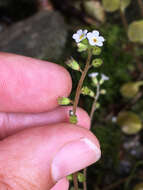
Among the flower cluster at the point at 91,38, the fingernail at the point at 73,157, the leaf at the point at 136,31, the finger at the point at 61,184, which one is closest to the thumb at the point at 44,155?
the fingernail at the point at 73,157

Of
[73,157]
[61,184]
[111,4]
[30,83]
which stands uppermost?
[111,4]

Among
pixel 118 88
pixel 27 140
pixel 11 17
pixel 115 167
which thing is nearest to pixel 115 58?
pixel 118 88

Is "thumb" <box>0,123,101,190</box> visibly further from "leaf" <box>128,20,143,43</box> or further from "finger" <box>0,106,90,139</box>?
"leaf" <box>128,20,143,43</box>

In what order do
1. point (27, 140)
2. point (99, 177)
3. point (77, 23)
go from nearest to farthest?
1. point (27, 140)
2. point (99, 177)
3. point (77, 23)

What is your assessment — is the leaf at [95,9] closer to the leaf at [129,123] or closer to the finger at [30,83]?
the leaf at [129,123]

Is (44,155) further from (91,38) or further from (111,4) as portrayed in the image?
(111,4)

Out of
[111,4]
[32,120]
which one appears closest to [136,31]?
[111,4]

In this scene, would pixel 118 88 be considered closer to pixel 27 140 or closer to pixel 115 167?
pixel 115 167
